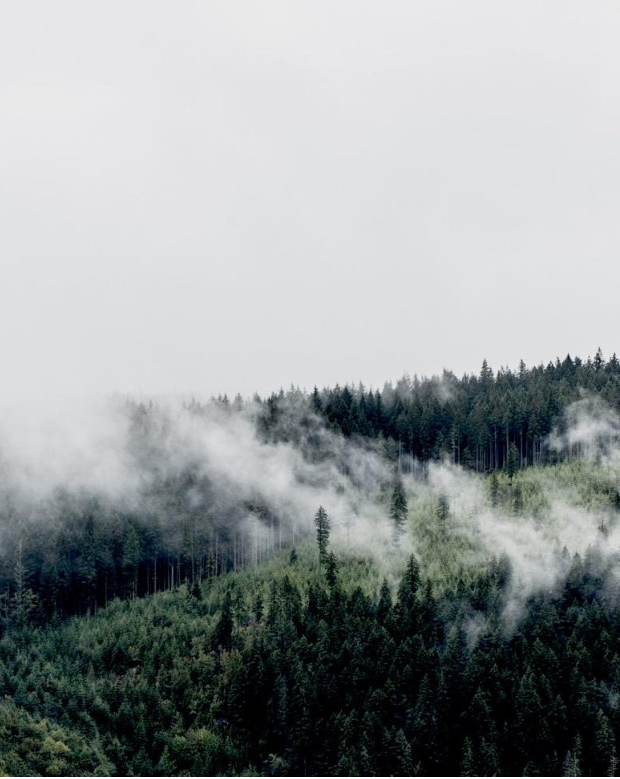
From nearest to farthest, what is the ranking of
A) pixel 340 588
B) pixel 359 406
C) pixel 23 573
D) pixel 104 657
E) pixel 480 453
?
pixel 104 657 < pixel 340 588 < pixel 23 573 < pixel 480 453 < pixel 359 406

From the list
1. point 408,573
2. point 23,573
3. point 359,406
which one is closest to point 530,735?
→ point 408,573

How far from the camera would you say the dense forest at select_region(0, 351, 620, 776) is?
82.6 meters

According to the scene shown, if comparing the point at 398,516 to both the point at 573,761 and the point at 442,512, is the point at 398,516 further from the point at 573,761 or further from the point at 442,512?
the point at 573,761

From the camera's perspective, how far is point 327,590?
115 m

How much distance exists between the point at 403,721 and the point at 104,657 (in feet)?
150

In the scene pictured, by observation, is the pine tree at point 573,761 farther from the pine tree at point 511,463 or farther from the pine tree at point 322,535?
the pine tree at point 511,463

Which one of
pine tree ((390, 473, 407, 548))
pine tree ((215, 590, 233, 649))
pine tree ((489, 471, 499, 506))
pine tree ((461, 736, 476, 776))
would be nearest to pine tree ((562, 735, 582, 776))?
pine tree ((461, 736, 476, 776))

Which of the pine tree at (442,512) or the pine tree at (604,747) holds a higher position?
the pine tree at (442,512)

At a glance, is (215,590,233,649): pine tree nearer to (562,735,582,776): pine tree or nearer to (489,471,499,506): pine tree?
(562,735,582,776): pine tree

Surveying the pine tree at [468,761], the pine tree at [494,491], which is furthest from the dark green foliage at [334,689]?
the pine tree at [494,491]

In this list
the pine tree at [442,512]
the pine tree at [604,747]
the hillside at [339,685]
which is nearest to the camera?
the pine tree at [604,747]

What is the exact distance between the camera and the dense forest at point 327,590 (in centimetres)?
8262

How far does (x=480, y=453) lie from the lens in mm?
165500

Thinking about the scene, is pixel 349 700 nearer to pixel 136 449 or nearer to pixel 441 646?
pixel 441 646
